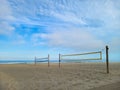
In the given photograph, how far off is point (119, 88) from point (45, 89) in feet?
7.91

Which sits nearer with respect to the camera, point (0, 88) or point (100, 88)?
point (100, 88)

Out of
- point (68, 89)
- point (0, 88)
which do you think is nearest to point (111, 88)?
point (68, 89)

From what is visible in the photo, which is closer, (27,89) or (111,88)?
(111,88)

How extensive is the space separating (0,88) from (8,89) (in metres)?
0.42

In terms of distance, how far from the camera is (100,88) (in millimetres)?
6207

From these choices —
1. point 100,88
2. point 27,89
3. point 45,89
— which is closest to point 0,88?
point 27,89

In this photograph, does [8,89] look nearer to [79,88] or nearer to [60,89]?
[60,89]

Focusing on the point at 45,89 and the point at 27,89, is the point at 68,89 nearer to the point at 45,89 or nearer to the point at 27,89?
the point at 45,89

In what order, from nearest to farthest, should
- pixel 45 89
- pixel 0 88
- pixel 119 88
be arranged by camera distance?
1. pixel 119 88
2. pixel 45 89
3. pixel 0 88

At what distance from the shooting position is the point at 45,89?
21.1ft

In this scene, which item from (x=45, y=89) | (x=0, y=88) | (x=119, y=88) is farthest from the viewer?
(x=0, y=88)

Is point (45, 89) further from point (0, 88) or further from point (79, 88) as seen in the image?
point (0, 88)

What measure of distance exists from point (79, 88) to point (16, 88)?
88.7 inches

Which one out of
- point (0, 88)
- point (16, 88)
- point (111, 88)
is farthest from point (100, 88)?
point (0, 88)
